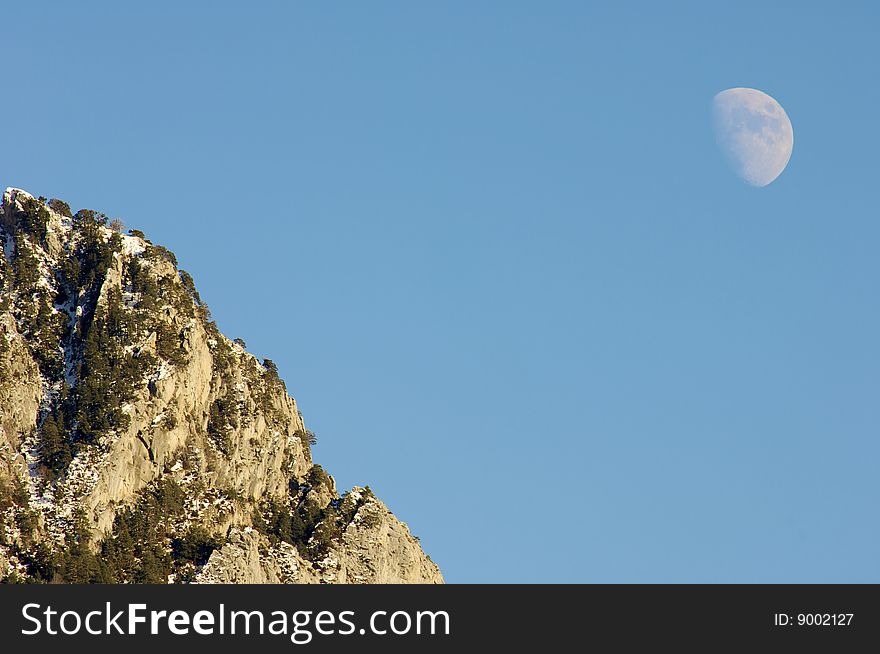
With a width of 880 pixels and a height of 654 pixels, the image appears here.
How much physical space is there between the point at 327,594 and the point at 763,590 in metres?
36.1

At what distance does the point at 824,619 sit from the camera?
161125 millimetres

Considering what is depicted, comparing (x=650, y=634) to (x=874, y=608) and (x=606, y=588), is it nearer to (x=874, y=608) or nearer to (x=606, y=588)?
(x=606, y=588)

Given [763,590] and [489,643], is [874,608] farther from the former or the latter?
[489,643]

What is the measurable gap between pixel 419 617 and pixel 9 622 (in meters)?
33.1

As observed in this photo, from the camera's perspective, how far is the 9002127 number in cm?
16062

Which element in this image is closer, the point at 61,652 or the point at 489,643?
the point at 61,652

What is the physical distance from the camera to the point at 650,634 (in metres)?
158

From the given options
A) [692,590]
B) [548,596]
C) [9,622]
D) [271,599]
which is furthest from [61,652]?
[692,590]

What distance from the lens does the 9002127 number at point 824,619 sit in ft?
527

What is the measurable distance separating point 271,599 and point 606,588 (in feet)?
91.0

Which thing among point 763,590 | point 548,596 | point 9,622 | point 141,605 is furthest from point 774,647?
point 9,622

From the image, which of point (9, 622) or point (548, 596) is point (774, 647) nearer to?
point (548, 596)

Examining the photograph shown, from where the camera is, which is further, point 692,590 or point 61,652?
point 692,590

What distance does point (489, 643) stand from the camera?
16525cm
